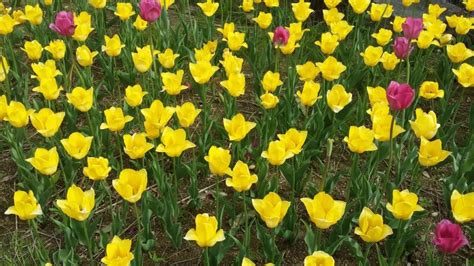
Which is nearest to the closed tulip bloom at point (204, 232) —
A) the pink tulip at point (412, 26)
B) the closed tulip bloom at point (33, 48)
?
the pink tulip at point (412, 26)

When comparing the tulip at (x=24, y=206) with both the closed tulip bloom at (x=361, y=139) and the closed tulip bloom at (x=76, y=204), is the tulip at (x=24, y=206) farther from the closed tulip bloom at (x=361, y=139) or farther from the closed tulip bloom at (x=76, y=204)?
the closed tulip bloom at (x=361, y=139)

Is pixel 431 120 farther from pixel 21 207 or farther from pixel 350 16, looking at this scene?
pixel 350 16

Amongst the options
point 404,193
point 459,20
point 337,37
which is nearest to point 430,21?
point 459,20

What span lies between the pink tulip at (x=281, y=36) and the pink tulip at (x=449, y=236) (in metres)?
1.30

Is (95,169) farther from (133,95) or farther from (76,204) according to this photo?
(133,95)

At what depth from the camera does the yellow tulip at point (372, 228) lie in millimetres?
1950

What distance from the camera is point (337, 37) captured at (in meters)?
3.09

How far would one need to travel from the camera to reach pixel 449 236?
5.79 feet

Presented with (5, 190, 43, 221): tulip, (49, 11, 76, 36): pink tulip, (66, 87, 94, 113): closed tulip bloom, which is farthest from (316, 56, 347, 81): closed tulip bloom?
(5, 190, 43, 221): tulip

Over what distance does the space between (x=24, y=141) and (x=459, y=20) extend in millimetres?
2374

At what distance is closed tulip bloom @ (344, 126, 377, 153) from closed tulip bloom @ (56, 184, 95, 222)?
95cm

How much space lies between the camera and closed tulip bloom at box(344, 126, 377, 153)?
2.22 m

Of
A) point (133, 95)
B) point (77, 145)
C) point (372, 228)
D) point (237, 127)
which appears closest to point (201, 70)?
point (133, 95)

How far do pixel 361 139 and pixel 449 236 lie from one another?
553mm
